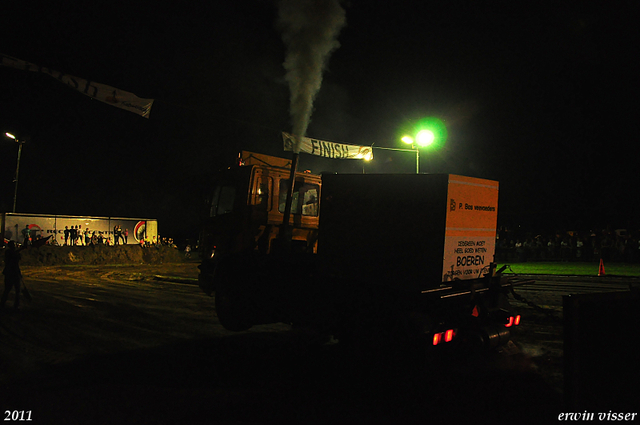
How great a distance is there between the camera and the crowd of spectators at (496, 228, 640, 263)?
21.7 meters

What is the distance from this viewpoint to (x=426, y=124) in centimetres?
1267

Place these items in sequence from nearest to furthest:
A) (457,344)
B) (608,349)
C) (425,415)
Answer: (608,349) < (425,415) < (457,344)

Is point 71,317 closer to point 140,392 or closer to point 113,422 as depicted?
point 140,392

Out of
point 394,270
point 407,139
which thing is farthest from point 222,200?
point 407,139

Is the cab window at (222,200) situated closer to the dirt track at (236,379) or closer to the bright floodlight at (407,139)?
the dirt track at (236,379)

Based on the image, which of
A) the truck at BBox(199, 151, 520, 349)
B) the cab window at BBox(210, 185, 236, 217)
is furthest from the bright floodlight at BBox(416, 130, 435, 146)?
the truck at BBox(199, 151, 520, 349)

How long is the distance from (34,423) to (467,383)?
463cm

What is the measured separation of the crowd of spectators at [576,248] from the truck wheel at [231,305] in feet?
62.2

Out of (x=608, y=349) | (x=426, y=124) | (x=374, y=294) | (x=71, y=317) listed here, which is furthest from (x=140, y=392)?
(x=426, y=124)

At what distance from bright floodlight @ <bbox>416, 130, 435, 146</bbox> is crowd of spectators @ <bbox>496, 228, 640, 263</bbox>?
1273cm

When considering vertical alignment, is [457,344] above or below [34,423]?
above

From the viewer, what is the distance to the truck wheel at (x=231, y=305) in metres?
7.58

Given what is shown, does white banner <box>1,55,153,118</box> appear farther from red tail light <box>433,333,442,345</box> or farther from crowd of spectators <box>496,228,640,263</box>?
crowd of spectators <box>496,228,640,263</box>

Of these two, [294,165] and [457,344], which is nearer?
[457,344]
